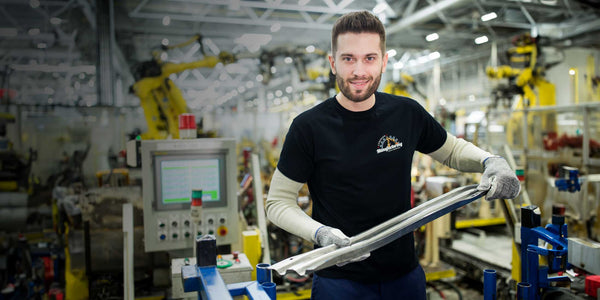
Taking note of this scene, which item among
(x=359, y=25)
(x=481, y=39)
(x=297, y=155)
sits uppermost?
(x=481, y=39)

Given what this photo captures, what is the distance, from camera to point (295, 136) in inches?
64.1

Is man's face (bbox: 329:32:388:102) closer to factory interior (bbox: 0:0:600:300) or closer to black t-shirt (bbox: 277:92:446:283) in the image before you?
black t-shirt (bbox: 277:92:446:283)

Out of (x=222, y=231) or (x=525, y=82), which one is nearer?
(x=222, y=231)

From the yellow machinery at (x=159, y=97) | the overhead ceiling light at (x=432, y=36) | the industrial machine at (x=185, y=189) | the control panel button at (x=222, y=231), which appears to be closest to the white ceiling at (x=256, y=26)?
the overhead ceiling light at (x=432, y=36)

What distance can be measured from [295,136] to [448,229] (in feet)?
12.7

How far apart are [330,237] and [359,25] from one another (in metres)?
0.81

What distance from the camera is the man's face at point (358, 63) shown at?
1.60 m

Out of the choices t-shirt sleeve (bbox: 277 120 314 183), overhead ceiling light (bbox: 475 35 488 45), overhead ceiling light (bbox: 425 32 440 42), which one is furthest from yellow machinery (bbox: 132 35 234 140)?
overhead ceiling light (bbox: 475 35 488 45)

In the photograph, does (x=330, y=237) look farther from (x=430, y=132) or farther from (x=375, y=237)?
(x=430, y=132)

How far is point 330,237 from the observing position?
1396 millimetres

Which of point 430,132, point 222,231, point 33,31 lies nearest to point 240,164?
point 222,231

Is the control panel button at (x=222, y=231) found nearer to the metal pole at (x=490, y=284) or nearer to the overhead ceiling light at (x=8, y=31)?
the metal pole at (x=490, y=284)

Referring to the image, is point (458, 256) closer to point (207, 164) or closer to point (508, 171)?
point (207, 164)

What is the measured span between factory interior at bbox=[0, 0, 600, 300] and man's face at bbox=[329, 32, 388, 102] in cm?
51
